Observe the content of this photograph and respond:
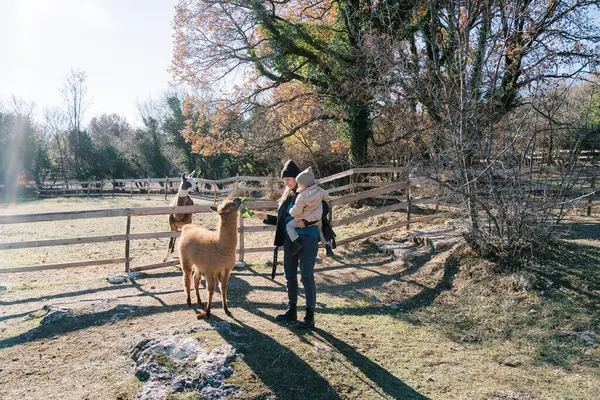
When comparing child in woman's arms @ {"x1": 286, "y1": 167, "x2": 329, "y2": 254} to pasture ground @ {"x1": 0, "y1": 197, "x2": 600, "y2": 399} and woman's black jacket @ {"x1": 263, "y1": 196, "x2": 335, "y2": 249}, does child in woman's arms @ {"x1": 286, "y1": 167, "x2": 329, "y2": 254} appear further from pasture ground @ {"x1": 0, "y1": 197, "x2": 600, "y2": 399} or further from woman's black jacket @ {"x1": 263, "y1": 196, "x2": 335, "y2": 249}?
pasture ground @ {"x1": 0, "y1": 197, "x2": 600, "y2": 399}

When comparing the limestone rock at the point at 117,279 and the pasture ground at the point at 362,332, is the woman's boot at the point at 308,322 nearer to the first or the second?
the pasture ground at the point at 362,332

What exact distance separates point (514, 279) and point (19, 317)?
276 inches

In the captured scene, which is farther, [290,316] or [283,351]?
[290,316]

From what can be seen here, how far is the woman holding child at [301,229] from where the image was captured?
448 cm

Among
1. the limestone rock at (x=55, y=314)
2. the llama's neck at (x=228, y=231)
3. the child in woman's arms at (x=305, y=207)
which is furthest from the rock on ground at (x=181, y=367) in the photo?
the limestone rock at (x=55, y=314)

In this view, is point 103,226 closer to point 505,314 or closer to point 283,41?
point 283,41

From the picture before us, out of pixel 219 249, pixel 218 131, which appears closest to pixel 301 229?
pixel 219 249

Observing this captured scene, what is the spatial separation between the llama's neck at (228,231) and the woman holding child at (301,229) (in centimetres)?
56

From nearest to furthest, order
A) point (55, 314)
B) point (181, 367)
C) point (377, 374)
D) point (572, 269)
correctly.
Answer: point (181, 367) → point (377, 374) → point (55, 314) → point (572, 269)

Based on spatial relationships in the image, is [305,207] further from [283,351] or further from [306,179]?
[283,351]

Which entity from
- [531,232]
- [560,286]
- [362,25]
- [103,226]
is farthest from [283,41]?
[560,286]

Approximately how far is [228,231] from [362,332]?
2.11 metres

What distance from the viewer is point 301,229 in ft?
15.1

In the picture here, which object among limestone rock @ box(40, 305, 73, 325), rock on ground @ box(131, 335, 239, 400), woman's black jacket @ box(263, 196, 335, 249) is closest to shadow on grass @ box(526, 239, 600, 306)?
woman's black jacket @ box(263, 196, 335, 249)
